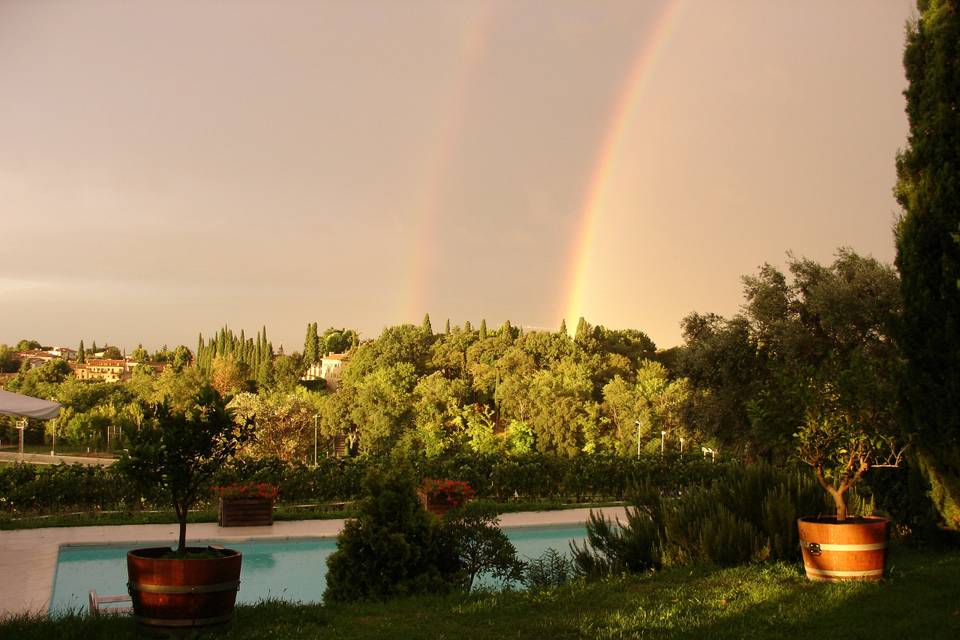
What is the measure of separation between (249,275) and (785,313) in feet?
71.9

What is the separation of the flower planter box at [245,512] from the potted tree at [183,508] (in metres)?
6.79

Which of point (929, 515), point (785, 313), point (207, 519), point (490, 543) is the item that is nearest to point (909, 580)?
point (929, 515)

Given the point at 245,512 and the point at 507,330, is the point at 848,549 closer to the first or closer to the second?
the point at 245,512

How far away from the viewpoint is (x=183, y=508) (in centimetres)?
474

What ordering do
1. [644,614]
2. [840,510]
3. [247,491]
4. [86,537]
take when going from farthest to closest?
[247,491], [86,537], [840,510], [644,614]

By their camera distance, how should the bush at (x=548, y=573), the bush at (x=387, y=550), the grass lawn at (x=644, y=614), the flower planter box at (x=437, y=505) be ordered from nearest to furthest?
the grass lawn at (x=644, y=614)
the bush at (x=387, y=550)
the bush at (x=548, y=573)
the flower planter box at (x=437, y=505)

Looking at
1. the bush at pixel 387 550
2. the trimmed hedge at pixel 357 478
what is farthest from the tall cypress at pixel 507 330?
the bush at pixel 387 550

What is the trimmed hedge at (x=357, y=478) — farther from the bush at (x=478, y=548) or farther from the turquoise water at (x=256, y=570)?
the bush at (x=478, y=548)

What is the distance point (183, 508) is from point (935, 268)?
6545 millimetres

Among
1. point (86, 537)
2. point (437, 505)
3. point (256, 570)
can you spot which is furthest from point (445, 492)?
point (86, 537)

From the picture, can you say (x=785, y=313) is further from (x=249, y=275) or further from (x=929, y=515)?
(x=249, y=275)

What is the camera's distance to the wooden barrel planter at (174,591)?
4.31m

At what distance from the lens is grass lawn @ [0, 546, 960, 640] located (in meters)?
4.30

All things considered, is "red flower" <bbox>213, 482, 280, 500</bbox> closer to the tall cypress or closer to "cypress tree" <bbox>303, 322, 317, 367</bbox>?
the tall cypress
